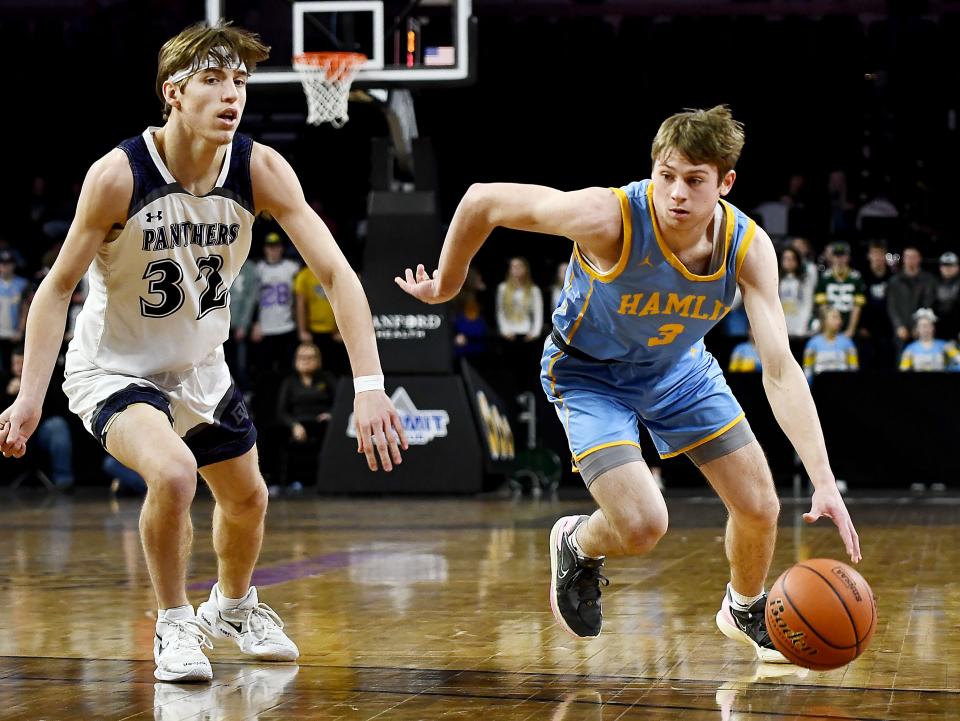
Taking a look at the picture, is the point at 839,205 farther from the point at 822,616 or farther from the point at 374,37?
the point at 822,616

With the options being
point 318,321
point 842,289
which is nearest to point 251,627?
point 318,321

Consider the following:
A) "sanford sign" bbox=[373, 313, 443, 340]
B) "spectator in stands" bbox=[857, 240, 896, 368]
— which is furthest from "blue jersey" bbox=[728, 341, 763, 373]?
"sanford sign" bbox=[373, 313, 443, 340]

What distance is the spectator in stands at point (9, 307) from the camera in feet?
50.4

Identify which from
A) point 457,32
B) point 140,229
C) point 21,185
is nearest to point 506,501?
point 457,32

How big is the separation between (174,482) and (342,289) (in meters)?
0.82

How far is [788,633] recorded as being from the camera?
4379 mm

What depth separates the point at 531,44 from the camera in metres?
19.7

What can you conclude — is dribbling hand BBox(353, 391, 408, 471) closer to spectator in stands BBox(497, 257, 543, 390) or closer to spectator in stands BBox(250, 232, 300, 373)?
spectator in stands BBox(497, 257, 543, 390)

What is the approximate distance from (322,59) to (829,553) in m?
6.26

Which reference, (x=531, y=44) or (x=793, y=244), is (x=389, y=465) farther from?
(x=531, y=44)

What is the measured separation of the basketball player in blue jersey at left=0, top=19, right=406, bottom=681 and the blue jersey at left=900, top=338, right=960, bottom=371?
10.3 meters

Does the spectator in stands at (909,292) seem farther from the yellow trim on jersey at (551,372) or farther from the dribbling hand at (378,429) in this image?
the dribbling hand at (378,429)

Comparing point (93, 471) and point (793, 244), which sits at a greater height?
point (793, 244)

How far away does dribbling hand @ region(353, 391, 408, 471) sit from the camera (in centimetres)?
411
